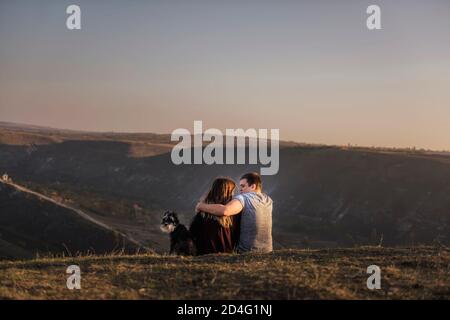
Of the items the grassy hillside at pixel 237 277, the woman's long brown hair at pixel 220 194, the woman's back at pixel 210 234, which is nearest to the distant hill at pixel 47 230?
the woman's back at pixel 210 234

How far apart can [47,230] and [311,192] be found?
92.0 ft

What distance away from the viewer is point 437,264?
25.8 feet

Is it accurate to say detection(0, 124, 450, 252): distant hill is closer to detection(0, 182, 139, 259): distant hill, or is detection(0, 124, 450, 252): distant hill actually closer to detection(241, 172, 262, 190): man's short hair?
detection(0, 182, 139, 259): distant hill

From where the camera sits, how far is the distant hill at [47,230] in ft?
114

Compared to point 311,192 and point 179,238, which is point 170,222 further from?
point 311,192

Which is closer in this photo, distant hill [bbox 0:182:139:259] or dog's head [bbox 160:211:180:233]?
dog's head [bbox 160:211:180:233]

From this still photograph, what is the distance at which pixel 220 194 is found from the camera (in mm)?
9133

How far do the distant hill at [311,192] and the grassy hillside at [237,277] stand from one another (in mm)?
20698

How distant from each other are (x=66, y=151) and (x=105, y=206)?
46.5m

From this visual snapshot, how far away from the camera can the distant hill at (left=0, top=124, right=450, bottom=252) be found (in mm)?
43906

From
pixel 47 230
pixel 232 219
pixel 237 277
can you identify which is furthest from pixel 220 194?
pixel 47 230

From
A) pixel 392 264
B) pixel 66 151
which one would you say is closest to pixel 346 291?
pixel 392 264

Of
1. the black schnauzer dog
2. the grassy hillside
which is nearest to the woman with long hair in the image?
the black schnauzer dog

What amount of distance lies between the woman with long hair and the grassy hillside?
2.17ft
